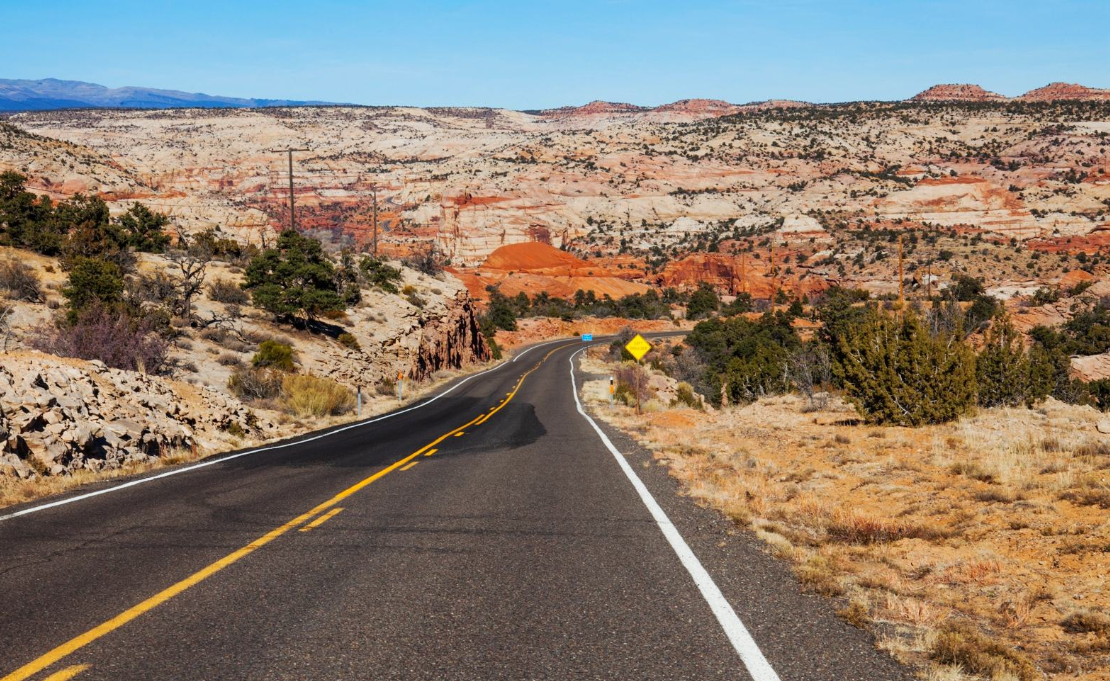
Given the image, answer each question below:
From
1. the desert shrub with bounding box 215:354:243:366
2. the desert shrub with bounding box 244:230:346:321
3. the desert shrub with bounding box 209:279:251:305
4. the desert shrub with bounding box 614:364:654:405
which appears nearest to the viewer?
the desert shrub with bounding box 215:354:243:366

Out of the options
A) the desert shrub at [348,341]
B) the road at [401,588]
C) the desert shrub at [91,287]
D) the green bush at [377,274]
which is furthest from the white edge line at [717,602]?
the green bush at [377,274]

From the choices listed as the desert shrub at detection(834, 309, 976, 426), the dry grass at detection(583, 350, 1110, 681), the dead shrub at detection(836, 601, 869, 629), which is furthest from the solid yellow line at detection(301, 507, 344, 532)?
the desert shrub at detection(834, 309, 976, 426)

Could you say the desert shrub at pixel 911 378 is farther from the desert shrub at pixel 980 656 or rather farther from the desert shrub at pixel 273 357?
the desert shrub at pixel 273 357

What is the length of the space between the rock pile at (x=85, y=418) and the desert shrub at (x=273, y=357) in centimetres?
1044

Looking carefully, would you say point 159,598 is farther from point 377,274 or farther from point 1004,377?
point 377,274

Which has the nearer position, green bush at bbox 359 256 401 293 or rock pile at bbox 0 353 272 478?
rock pile at bbox 0 353 272 478

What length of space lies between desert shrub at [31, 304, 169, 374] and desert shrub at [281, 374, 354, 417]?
12.3 ft

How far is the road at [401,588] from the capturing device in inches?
Result: 160

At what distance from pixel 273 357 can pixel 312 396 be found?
192 inches

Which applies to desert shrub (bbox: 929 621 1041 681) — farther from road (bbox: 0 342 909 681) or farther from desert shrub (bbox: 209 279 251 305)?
desert shrub (bbox: 209 279 251 305)

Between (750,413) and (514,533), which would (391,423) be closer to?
(750,413)

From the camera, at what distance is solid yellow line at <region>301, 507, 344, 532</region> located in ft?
23.6

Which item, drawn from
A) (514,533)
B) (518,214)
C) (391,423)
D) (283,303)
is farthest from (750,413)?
(518,214)

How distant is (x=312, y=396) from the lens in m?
22.7
